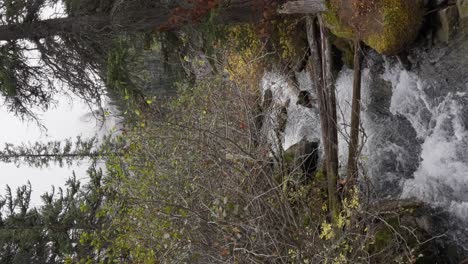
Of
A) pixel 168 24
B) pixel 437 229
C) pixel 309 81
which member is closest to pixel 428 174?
pixel 437 229

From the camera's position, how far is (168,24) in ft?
30.2

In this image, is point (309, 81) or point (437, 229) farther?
point (309, 81)

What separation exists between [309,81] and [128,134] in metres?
4.31

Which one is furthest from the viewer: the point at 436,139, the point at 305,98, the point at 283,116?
the point at 283,116

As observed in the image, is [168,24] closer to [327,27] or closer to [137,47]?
[137,47]

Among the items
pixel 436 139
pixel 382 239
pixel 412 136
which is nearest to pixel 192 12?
pixel 412 136

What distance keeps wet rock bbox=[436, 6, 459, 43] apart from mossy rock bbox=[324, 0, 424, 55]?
293 mm

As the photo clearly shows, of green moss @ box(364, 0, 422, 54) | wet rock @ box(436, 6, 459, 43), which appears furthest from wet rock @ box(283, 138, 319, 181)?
wet rock @ box(436, 6, 459, 43)

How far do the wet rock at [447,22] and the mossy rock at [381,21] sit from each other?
29 cm

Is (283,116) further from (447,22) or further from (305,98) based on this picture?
(447,22)

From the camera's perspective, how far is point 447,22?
721 centimetres

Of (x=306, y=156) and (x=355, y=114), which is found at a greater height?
(x=306, y=156)

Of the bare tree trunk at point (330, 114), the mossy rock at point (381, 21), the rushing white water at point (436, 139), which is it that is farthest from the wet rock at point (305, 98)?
the mossy rock at point (381, 21)

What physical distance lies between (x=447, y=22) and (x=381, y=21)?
95 centimetres
